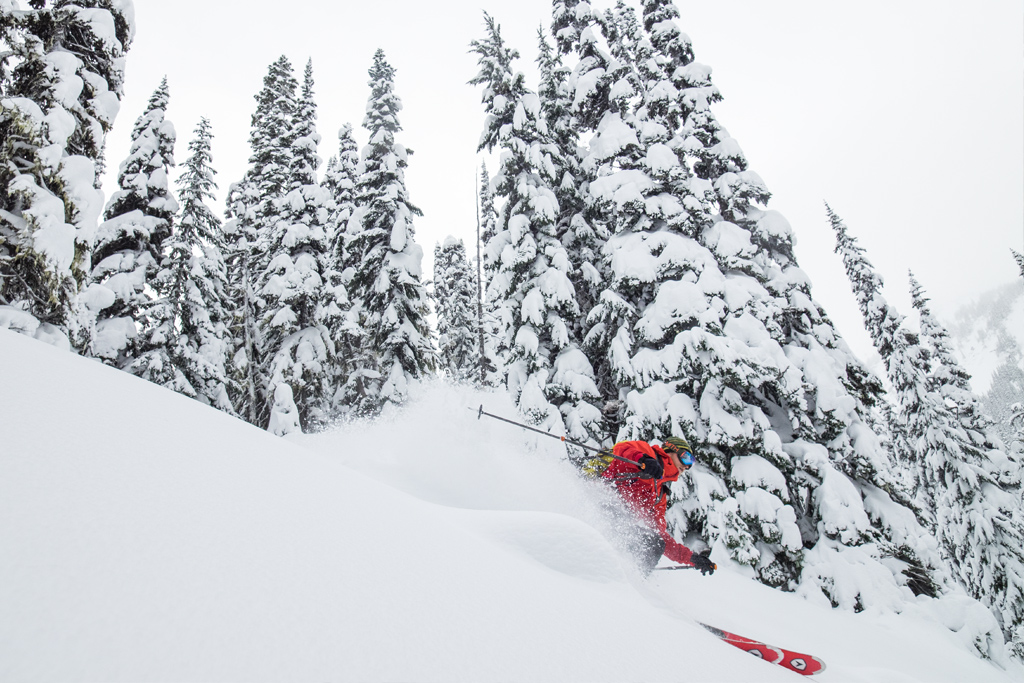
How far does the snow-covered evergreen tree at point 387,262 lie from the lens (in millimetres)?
20672

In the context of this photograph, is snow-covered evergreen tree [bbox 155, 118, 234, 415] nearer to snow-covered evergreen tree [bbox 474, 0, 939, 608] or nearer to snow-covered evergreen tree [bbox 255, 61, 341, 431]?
snow-covered evergreen tree [bbox 255, 61, 341, 431]

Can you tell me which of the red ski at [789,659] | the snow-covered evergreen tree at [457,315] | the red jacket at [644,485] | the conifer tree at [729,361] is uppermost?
the snow-covered evergreen tree at [457,315]

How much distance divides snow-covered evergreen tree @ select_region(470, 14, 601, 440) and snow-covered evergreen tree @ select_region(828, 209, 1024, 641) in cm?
1517

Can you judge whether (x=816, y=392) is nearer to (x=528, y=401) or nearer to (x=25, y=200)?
(x=528, y=401)

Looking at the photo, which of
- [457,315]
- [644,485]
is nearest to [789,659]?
[644,485]

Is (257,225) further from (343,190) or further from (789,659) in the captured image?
(789,659)

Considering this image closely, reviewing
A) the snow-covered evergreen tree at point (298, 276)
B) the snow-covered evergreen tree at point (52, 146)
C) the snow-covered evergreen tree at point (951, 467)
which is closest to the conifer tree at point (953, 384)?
the snow-covered evergreen tree at point (951, 467)

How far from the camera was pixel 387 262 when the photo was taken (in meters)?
21.0

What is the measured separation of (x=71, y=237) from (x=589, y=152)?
541 inches

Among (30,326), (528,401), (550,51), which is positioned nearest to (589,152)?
(550,51)

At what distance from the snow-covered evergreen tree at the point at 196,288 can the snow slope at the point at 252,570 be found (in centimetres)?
1571

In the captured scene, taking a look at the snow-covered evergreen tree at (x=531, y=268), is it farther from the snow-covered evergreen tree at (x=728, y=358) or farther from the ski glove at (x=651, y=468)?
the ski glove at (x=651, y=468)

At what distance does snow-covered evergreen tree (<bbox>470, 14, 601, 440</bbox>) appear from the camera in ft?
44.5

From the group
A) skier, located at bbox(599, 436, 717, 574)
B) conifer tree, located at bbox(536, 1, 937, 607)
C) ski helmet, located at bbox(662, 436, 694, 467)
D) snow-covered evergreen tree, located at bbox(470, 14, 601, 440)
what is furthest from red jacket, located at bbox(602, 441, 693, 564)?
snow-covered evergreen tree, located at bbox(470, 14, 601, 440)
